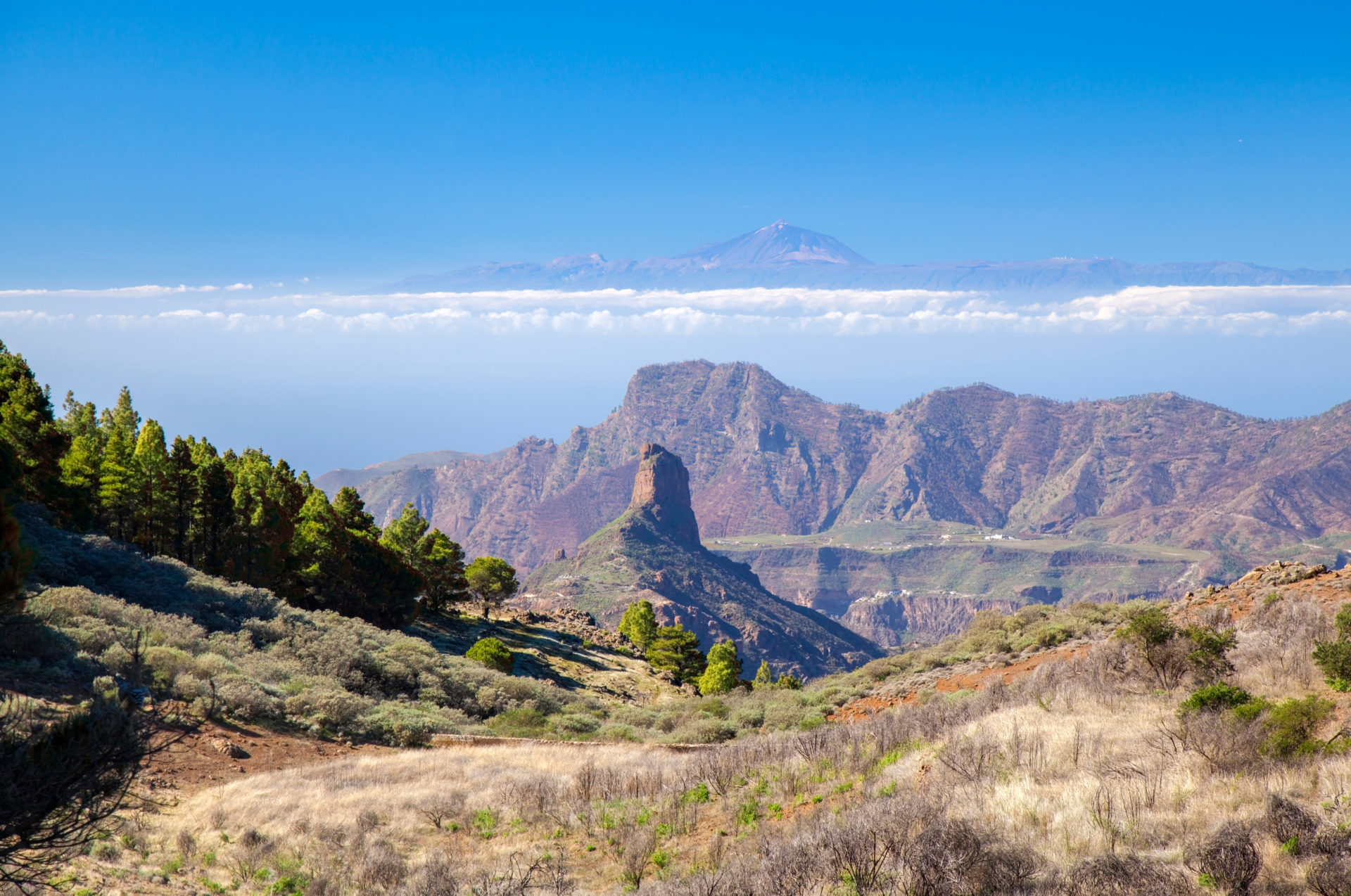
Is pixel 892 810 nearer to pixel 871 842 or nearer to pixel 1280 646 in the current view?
pixel 871 842

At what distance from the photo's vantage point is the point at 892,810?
1016 centimetres

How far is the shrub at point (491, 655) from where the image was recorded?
36.4m

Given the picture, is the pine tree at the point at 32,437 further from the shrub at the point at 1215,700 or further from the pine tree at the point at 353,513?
the shrub at the point at 1215,700

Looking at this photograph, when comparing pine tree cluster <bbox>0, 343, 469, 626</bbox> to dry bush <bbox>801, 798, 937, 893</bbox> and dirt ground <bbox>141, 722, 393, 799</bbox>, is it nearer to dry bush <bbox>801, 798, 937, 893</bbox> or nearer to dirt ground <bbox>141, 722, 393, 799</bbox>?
dirt ground <bbox>141, 722, 393, 799</bbox>

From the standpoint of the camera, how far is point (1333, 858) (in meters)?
7.70

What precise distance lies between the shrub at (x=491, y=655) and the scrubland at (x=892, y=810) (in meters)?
18.6

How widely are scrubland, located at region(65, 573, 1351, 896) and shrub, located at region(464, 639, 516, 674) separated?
1862 cm

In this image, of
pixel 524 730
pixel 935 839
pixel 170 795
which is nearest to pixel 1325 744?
pixel 935 839

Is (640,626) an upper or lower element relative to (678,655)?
lower

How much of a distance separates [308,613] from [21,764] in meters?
26.8

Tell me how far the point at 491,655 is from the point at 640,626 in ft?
121

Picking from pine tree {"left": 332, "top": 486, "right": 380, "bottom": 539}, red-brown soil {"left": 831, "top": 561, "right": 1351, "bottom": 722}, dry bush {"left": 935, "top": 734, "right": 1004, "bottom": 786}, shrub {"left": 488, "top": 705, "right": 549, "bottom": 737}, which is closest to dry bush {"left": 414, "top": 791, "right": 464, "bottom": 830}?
dry bush {"left": 935, "top": 734, "right": 1004, "bottom": 786}

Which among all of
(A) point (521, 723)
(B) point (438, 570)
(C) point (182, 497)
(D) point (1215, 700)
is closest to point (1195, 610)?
(D) point (1215, 700)

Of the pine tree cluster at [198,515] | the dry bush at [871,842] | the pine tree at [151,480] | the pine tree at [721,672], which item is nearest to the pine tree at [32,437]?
the pine tree cluster at [198,515]
